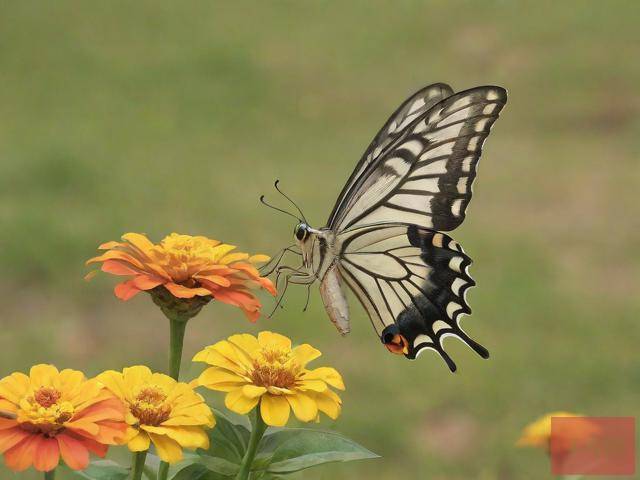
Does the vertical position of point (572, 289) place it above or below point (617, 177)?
below

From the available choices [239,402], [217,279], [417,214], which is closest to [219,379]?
[239,402]

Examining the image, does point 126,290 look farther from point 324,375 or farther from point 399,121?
point 399,121

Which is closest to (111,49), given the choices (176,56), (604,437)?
(176,56)

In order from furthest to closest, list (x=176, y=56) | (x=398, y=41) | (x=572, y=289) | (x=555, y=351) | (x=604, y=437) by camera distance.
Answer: (x=398, y=41)
(x=176, y=56)
(x=572, y=289)
(x=555, y=351)
(x=604, y=437)

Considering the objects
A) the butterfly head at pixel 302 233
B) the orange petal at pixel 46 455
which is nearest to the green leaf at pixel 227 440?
the orange petal at pixel 46 455

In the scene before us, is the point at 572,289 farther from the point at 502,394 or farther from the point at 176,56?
the point at 176,56

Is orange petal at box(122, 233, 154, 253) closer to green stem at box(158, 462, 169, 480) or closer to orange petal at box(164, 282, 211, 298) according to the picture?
orange petal at box(164, 282, 211, 298)

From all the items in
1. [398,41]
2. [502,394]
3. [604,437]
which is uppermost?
[398,41]
